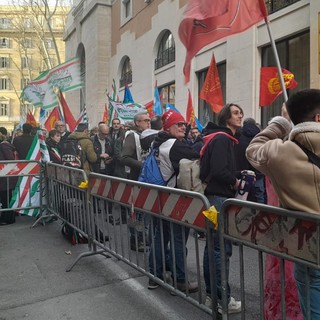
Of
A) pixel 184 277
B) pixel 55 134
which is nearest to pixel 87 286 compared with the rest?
pixel 184 277

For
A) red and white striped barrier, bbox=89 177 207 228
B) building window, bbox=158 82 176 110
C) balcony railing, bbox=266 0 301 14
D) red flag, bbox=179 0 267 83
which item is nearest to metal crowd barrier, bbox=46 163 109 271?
red and white striped barrier, bbox=89 177 207 228

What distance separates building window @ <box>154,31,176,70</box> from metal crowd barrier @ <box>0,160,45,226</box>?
1254 centimetres

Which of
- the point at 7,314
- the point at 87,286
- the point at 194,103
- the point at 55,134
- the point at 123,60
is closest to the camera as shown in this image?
the point at 7,314

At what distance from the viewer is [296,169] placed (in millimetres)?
2039

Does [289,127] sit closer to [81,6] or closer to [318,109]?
[318,109]

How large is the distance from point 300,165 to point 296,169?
1.1 inches

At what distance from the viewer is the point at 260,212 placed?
7.86 feet

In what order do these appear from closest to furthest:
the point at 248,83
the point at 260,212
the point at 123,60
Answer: the point at 260,212, the point at 248,83, the point at 123,60

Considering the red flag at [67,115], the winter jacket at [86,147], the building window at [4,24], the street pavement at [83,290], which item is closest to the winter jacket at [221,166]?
the street pavement at [83,290]

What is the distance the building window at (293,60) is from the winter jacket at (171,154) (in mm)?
7208

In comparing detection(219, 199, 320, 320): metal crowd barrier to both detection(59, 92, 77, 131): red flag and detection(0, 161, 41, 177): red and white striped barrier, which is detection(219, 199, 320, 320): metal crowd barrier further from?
detection(59, 92, 77, 131): red flag

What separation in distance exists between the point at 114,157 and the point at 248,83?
269 inches

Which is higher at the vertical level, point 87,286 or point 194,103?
point 194,103

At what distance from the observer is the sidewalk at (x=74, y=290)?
361cm
